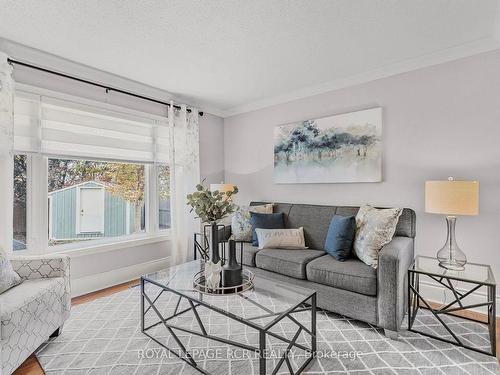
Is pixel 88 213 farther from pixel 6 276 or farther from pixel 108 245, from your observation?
pixel 6 276

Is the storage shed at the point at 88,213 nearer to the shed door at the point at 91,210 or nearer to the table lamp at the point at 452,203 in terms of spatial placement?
the shed door at the point at 91,210

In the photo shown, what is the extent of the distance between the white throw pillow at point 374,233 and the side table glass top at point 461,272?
0.31 metres

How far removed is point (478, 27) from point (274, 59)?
1677 mm

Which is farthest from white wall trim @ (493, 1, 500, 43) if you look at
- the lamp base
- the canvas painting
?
the lamp base

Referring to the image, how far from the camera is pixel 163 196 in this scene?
376 centimetres

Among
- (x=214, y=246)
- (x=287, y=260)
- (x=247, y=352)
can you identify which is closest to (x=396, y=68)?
(x=287, y=260)

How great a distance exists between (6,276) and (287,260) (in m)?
2.13

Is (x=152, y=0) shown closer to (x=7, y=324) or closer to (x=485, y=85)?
(x=7, y=324)

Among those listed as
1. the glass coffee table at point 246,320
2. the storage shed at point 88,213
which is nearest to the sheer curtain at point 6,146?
the storage shed at point 88,213

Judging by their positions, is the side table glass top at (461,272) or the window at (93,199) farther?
the window at (93,199)

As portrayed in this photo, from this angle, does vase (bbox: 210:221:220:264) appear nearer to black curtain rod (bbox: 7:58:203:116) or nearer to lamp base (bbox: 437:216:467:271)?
lamp base (bbox: 437:216:467:271)

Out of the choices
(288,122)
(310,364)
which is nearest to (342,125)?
(288,122)

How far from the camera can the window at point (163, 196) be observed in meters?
3.73

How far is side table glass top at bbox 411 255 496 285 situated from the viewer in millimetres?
1945
